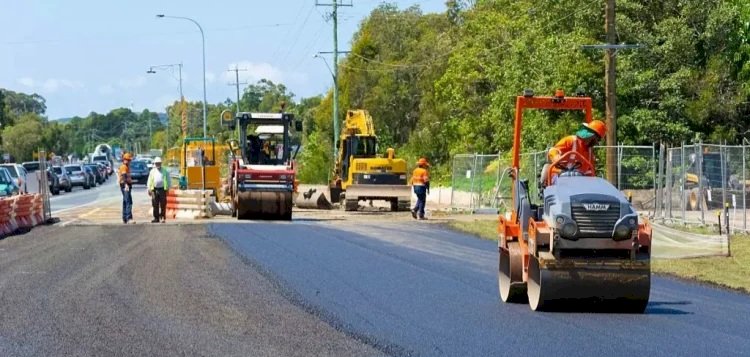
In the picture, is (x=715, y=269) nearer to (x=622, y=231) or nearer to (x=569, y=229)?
(x=622, y=231)

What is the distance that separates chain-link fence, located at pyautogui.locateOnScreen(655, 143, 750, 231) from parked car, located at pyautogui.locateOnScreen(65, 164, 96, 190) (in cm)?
4716

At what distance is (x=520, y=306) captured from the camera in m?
13.5

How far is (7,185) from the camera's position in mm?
39062

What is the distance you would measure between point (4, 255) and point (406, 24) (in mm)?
71139

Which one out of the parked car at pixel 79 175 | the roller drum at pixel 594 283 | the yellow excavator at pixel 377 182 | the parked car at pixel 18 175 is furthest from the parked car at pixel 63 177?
the roller drum at pixel 594 283

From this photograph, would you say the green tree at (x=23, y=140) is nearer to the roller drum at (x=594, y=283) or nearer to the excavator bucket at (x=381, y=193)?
the excavator bucket at (x=381, y=193)

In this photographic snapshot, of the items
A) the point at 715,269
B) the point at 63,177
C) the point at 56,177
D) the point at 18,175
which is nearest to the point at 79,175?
the point at 63,177

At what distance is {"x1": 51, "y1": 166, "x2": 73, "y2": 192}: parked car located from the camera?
Answer: 65.7 metres

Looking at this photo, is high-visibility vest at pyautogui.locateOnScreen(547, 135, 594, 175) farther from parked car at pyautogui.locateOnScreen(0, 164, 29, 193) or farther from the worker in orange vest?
parked car at pyautogui.locateOnScreen(0, 164, 29, 193)

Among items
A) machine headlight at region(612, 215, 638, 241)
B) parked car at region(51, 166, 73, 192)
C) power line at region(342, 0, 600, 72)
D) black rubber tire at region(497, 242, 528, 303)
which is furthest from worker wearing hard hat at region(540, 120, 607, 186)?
parked car at region(51, 166, 73, 192)

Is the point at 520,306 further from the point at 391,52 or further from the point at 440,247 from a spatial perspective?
the point at 391,52

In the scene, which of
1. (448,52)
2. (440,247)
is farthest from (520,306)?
(448,52)

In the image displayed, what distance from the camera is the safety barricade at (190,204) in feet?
109

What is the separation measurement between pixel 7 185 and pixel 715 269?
89.7ft
